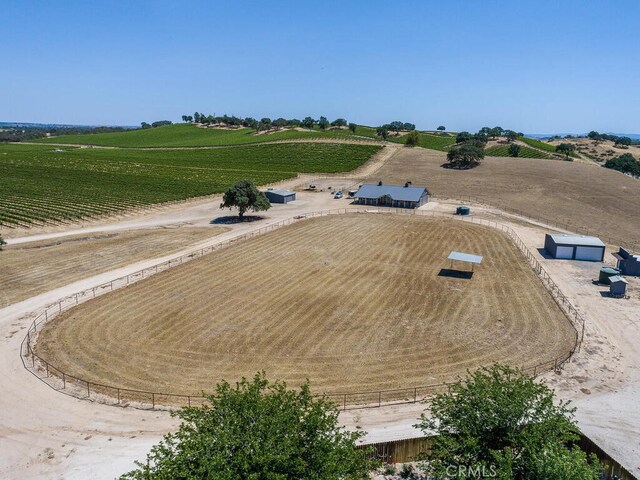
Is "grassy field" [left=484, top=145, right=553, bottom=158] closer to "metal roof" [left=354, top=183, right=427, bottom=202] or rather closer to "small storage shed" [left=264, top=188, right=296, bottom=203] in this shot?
"metal roof" [left=354, top=183, right=427, bottom=202]

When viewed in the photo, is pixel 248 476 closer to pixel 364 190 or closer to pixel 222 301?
pixel 222 301

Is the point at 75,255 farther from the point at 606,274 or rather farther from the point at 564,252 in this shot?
the point at 564,252

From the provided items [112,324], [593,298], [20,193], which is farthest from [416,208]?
[20,193]

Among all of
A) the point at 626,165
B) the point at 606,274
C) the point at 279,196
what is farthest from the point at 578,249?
the point at 626,165

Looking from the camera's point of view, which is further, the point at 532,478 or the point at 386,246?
the point at 386,246

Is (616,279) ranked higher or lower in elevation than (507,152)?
lower

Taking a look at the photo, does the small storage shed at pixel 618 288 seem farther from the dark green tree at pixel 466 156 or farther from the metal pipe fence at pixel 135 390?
the dark green tree at pixel 466 156
